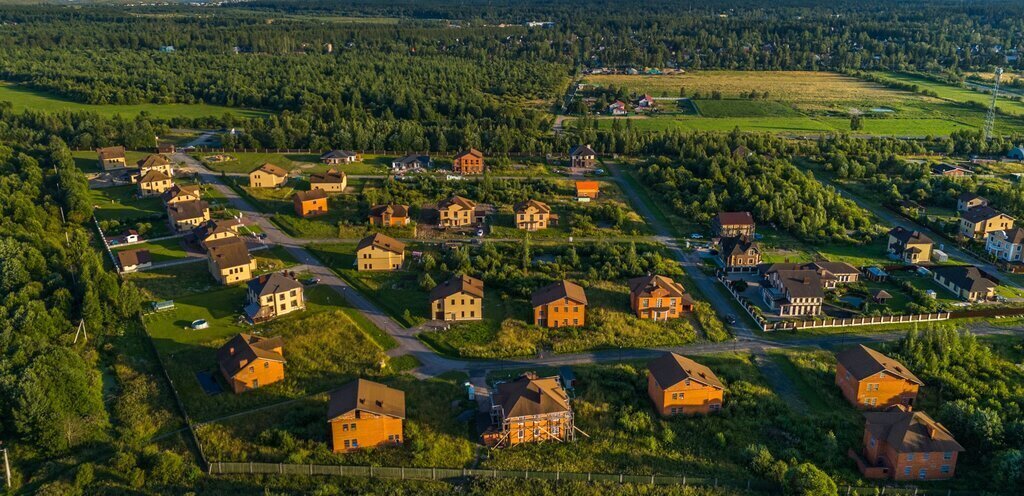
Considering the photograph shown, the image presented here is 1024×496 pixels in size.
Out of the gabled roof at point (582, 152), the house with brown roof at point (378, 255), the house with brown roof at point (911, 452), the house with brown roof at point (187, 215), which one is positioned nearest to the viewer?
the house with brown roof at point (911, 452)

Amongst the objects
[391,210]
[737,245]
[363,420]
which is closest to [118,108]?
[391,210]

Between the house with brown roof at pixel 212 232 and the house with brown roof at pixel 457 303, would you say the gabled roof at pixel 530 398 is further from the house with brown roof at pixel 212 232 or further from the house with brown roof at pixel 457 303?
the house with brown roof at pixel 212 232

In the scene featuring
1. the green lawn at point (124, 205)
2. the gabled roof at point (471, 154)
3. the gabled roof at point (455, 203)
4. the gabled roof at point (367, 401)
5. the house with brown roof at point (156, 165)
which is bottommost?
the gabled roof at point (367, 401)

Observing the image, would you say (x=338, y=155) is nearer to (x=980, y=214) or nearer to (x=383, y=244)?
(x=383, y=244)

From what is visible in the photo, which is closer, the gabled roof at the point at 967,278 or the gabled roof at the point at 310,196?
the gabled roof at the point at 967,278

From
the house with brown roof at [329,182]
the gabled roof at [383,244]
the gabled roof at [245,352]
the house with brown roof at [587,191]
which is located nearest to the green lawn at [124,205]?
the house with brown roof at [329,182]

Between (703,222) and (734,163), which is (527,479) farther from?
(734,163)

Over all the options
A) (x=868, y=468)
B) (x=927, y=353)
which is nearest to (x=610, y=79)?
(x=927, y=353)
